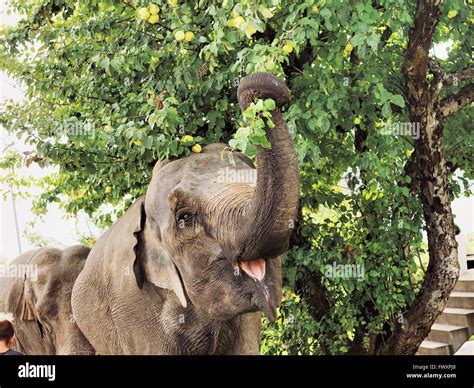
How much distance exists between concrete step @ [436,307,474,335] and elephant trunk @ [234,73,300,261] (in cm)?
422

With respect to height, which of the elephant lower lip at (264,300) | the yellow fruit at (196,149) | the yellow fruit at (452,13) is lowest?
the elephant lower lip at (264,300)

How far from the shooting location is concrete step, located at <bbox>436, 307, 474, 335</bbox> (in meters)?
6.43

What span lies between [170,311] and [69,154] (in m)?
1.33

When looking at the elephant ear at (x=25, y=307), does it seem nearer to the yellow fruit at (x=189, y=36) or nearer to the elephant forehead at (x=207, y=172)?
the elephant forehead at (x=207, y=172)

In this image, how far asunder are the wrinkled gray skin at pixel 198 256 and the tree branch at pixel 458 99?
225 centimetres

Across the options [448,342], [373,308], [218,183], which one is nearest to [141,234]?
[218,183]

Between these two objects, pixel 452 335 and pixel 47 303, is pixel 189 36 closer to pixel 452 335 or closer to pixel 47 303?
pixel 47 303

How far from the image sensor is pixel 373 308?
5480 mm

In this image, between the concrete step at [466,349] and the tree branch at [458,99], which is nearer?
the tree branch at [458,99]

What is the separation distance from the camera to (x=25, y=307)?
483cm

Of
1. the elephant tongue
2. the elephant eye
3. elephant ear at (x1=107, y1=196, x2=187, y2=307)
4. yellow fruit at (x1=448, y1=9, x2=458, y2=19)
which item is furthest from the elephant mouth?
yellow fruit at (x1=448, y1=9, x2=458, y2=19)

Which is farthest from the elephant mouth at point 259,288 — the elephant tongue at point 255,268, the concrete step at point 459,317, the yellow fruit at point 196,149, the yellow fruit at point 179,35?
the concrete step at point 459,317

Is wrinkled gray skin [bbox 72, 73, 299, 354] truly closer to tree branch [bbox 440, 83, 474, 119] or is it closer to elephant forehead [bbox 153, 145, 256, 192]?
elephant forehead [bbox 153, 145, 256, 192]

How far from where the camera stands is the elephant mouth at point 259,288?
275cm
